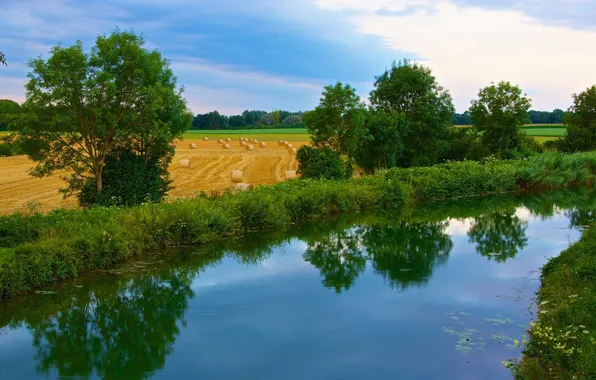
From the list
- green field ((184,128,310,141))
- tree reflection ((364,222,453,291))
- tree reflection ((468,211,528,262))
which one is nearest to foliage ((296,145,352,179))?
tree reflection ((364,222,453,291))

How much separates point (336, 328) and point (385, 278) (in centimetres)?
377

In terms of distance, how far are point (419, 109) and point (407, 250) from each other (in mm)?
17605

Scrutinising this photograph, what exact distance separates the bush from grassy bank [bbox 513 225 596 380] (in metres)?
12.3

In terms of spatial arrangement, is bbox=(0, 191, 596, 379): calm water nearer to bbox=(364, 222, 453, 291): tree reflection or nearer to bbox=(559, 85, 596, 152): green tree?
bbox=(364, 222, 453, 291): tree reflection

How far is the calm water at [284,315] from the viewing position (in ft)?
28.0

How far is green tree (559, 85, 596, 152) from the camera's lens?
39.8m

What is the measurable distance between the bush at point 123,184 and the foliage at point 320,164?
313 inches

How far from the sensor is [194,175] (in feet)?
96.3

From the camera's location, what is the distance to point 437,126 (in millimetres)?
32844

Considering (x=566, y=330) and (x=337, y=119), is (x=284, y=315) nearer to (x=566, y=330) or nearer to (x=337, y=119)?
(x=566, y=330)

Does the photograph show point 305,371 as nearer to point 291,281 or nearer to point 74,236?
point 291,281

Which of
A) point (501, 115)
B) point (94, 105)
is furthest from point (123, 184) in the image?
point (501, 115)

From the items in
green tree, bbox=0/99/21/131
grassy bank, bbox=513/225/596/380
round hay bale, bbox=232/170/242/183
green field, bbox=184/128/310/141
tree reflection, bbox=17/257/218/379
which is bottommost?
tree reflection, bbox=17/257/218/379

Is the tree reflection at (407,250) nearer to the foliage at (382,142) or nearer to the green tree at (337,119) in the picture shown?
the green tree at (337,119)
